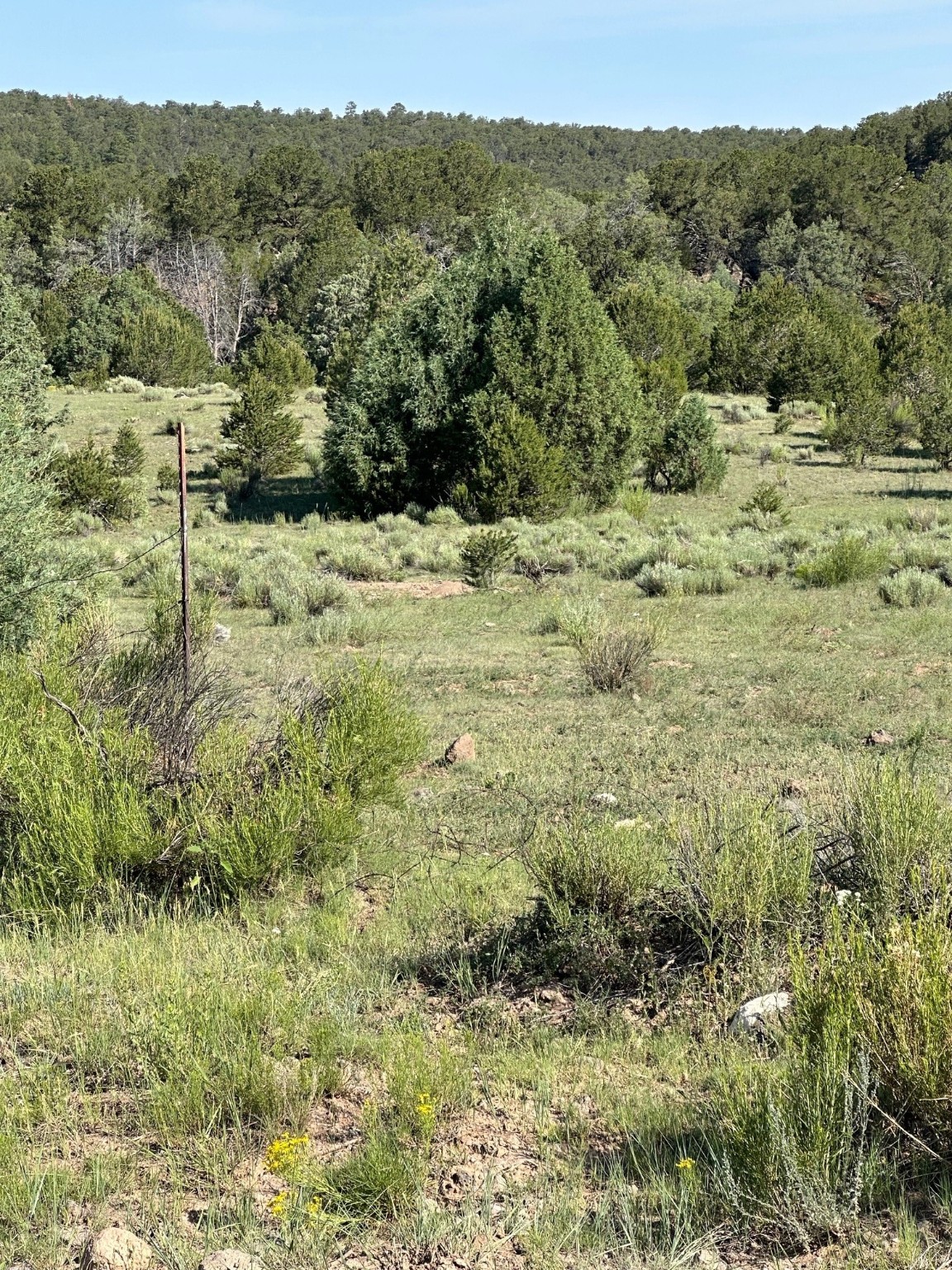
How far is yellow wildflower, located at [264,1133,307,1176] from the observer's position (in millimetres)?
2871

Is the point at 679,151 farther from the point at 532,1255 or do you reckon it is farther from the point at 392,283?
the point at 532,1255

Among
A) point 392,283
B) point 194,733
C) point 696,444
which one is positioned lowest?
point 194,733

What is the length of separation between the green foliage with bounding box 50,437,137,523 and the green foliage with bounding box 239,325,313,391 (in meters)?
9.49

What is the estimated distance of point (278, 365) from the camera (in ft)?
114

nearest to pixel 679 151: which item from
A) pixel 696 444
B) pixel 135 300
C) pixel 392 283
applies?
pixel 135 300

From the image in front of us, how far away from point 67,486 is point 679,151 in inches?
5040

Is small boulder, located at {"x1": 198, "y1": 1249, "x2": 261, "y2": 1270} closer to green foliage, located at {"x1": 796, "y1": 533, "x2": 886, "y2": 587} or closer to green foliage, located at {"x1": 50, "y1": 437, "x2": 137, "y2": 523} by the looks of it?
green foliage, located at {"x1": 796, "y1": 533, "x2": 886, "y2": 587}

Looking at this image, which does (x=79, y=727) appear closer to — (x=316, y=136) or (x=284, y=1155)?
(x=284, y=1155)

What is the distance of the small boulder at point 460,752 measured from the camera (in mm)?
7660

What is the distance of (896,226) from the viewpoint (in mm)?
63969

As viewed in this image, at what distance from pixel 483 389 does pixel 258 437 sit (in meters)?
5.64

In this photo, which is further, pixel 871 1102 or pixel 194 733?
pixel 194 733

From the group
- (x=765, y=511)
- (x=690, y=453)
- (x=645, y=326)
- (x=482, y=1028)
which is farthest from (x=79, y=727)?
(x=645, y=326)

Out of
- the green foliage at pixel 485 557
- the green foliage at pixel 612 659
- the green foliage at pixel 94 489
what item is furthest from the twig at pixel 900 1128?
the green foliage at pixel 94 489
